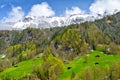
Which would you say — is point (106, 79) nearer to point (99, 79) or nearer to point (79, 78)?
point (99, 79)

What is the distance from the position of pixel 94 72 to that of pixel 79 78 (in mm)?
10866

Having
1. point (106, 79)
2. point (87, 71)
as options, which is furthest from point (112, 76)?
point (87, 71)

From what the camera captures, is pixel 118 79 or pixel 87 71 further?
pixel 87 71

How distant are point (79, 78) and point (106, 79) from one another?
1925cm

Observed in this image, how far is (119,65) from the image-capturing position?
192 metres

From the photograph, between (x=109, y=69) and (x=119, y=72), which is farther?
(x=109, y=69)

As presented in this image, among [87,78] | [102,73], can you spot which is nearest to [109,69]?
[102,73]

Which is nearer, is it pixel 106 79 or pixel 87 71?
pixel 106 79

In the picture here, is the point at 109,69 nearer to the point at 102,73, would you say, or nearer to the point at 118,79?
the point at 102,73

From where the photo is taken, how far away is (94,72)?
19712cm

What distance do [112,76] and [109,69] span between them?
14.9 m

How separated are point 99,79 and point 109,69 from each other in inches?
645

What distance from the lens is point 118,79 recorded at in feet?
579

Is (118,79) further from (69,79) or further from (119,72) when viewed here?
(69,79)
